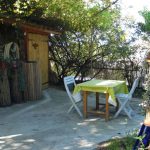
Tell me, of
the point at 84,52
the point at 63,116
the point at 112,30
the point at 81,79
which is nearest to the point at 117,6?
the point at 112,30

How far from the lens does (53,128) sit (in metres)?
6.99

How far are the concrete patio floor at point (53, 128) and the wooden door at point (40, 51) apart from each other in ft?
8.97

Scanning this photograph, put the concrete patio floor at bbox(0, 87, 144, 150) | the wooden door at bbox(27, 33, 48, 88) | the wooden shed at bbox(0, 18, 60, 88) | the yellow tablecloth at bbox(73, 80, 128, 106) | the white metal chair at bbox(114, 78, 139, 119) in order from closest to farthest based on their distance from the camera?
the concrete patio floor at bbox(0, 87, 144, 150), the yellow tablecloth at bbox(73, 80, 128, 106), the white metal chair at bbox(114, 78, 139, 119), the wooden shed at bbox(0, 18, 60, 88), the wooden door at bbox(27, 33, 48, 88)

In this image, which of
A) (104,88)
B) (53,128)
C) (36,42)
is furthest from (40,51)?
(53,128)

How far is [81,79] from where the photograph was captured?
14.3m

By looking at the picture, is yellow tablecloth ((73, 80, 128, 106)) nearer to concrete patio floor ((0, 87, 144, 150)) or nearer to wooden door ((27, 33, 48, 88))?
concrete patio floor ((0, 87, 144, 150))

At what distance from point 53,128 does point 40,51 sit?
5.97 m

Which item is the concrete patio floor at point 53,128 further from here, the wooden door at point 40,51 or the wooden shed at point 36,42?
the wooden door at point 40,51

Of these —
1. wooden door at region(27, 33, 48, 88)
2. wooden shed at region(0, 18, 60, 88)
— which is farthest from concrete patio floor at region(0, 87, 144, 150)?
wooden door at region(27, 33, 48, 88)

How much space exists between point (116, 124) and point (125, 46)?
6725mm

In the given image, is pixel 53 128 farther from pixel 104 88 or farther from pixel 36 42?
pixel 36 42

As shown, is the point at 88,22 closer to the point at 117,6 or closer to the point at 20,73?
the point at 117,6

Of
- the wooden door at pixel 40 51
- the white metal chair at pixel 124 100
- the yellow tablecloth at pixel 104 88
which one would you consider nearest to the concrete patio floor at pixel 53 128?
the white metal chair at pixel 124 100

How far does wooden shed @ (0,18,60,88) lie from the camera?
11065 millimetres
